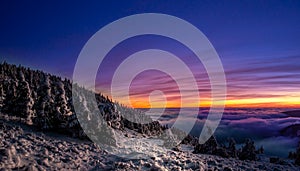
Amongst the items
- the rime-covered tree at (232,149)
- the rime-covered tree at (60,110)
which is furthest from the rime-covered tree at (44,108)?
the rime-covered tree at (232,149)

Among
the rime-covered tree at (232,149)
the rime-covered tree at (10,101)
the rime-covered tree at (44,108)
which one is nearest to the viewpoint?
the rime-covered tree at (44,108)

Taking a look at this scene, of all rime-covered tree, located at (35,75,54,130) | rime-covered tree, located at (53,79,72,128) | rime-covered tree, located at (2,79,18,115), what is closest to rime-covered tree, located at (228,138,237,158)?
rime-covered tree, located at (53,79,72,128)

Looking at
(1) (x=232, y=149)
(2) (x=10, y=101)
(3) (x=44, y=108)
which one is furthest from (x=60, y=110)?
(1) (x=232, y=149)

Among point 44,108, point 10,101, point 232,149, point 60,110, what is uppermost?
point 10,101

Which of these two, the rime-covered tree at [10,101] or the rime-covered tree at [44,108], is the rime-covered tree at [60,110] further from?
the rime-covered tree at [10,101]

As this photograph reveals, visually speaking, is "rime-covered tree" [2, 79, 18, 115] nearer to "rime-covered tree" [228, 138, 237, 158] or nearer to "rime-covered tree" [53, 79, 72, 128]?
"rime-covered tree" [53, 79, 72, 128]

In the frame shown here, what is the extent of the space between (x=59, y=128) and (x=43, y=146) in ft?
26.5

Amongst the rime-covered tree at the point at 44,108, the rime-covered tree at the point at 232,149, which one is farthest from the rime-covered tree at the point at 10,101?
the rime-covered tree at the point at 232,149

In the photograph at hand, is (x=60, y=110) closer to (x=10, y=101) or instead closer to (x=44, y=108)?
(x=44, y=108)

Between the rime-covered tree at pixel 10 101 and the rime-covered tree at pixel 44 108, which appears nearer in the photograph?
the rime-covered tree at pixel 44 108

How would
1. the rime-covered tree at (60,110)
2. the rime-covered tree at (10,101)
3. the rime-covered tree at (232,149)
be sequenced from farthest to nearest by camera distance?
the rime-covered tree at (232,149) < the rime-covered tree at (10,101) < the rime-covered tree at (60,110)

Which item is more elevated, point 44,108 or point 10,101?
point 10,101

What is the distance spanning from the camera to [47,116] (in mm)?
35406

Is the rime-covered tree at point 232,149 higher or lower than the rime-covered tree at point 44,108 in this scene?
lower
